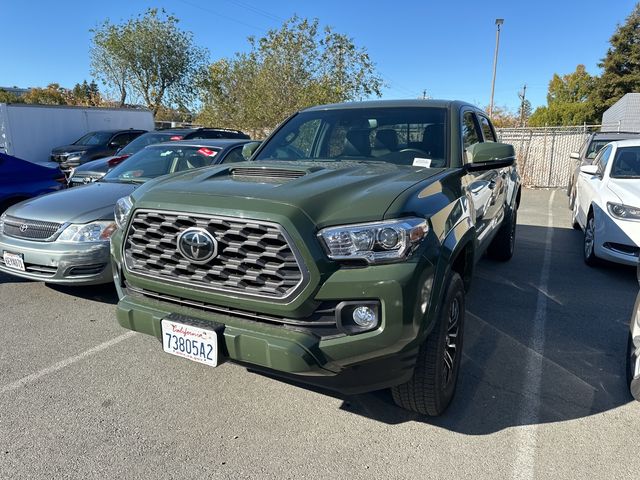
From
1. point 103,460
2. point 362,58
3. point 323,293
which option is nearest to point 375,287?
point 323,293

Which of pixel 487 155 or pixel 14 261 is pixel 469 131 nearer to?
pixel 487 155

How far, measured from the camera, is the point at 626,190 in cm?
567

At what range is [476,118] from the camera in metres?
4.49

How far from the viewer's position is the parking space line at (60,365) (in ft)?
10.3

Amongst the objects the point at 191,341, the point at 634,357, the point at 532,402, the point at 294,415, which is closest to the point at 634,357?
the point at 634,357

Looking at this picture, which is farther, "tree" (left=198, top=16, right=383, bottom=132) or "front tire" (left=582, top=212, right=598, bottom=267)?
"tree" (left=198, top=16, right=383, bottom=132)

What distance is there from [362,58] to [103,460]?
64.4 feet

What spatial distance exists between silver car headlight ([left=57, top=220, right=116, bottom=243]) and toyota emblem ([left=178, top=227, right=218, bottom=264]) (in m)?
2.35

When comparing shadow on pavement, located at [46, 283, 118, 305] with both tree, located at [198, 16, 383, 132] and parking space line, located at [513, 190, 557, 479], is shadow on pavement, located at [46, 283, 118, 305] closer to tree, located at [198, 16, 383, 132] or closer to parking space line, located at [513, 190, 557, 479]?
parking space line, located at [513, 190, 557, 479]

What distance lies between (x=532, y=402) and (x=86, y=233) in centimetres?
392

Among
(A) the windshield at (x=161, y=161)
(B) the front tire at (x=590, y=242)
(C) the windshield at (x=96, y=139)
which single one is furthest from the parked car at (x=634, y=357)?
(C) the windshield at (x=96, y=139)

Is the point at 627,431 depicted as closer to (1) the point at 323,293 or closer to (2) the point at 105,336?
(1) the point at 323,293

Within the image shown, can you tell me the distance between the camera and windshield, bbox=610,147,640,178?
636 centimetres

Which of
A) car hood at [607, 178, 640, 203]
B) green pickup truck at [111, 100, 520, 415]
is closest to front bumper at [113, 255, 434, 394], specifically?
green pickup truck at [111, 100, 520, 415]
